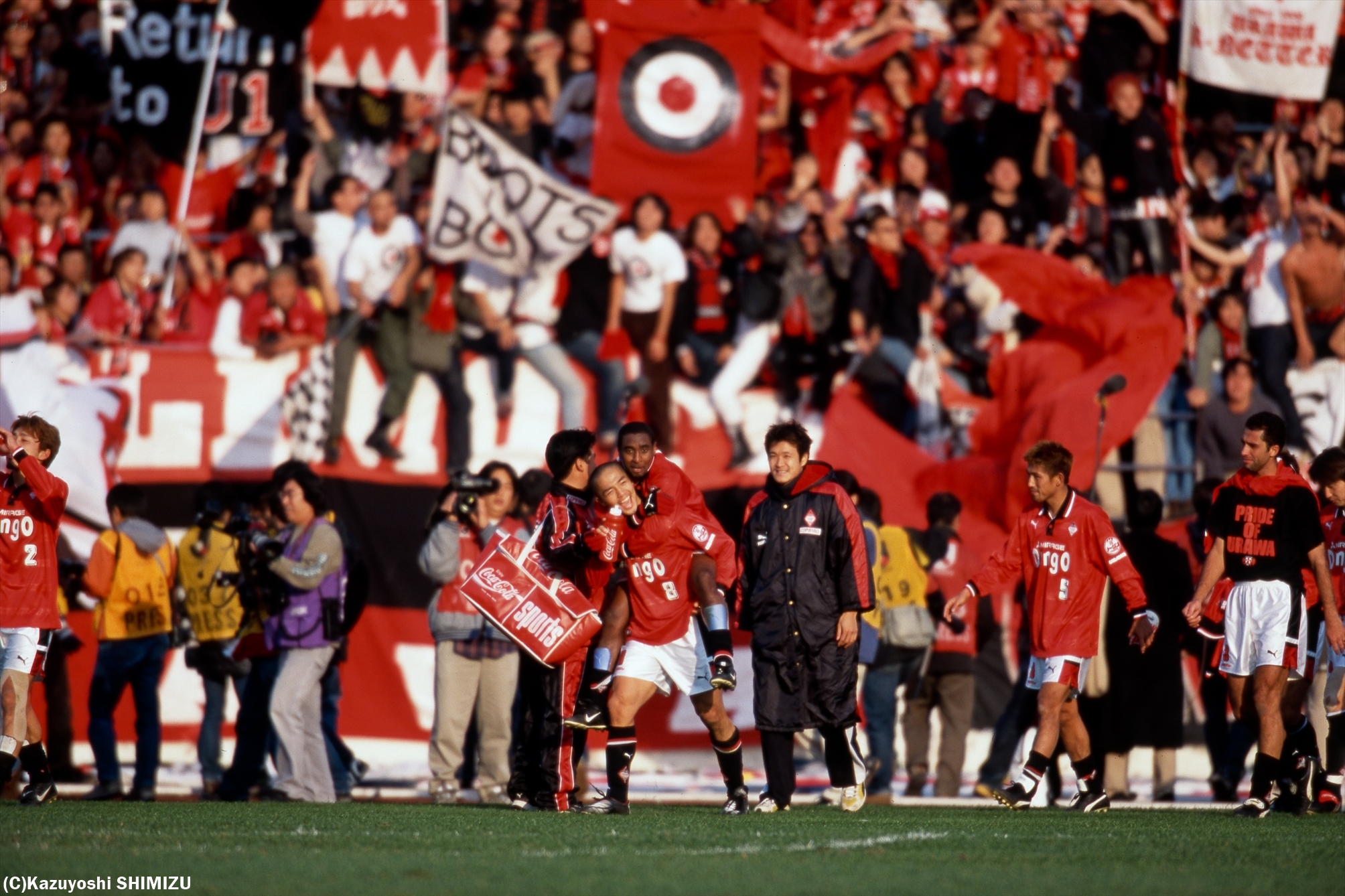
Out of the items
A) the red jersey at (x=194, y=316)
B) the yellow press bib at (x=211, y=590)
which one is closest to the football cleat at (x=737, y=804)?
the yellow press bib at (x=211, y=590)

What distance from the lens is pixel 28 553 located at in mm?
8844

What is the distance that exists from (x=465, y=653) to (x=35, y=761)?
267 cm

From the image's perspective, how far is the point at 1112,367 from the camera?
12.7 metres

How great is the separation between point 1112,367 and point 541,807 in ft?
19.8

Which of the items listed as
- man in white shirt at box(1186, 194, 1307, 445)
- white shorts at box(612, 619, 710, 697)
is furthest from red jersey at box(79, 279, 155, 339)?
man in white shirt at box(1186, 194, 1307, 445)

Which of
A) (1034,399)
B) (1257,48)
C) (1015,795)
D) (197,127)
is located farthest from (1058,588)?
(197,127)

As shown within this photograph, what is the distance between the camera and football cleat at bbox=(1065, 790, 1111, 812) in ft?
30.0

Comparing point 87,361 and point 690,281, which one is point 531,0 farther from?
point 87,361

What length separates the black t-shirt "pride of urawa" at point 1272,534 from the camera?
870 centimetres

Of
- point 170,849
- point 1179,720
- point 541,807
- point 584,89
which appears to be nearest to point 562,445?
point 541,807

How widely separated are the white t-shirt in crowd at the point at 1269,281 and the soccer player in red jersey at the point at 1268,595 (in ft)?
16.4

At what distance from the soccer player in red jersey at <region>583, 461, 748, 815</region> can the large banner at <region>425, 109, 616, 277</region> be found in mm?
5454

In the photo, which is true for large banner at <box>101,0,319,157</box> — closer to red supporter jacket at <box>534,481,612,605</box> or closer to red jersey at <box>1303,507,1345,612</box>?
red supporter jacket at <box>534,481,612,605</box>

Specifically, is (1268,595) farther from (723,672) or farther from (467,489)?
(467,489)
